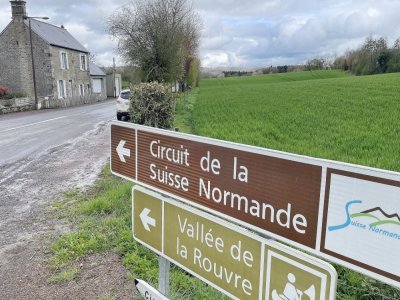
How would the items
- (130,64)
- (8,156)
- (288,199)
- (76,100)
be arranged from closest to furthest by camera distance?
1. (288,199)
2. (8,156)
3. (130,64)
4. (76,100)

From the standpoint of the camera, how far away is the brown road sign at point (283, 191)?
1178 mm

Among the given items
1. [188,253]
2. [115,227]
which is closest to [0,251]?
[115,227]

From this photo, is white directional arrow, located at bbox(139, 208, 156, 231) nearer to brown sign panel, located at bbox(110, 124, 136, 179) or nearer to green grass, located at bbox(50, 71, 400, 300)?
Result: brown sign panel, located at bbox(110, 124, 136, 179)

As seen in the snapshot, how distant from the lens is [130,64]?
27219 millimetres

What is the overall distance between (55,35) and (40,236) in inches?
1682

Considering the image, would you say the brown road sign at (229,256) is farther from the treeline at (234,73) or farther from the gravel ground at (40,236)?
the treeline at (234,73)

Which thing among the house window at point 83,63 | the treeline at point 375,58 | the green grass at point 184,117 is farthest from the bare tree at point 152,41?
the treeline at point 375,58

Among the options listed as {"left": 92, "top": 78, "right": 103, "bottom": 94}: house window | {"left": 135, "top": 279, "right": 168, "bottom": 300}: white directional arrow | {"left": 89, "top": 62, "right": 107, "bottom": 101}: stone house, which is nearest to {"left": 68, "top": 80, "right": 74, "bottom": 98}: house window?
{"left": 89, "top": 62, "right": 107, "bottom": 101}: stone house

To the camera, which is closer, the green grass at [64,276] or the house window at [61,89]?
the green grass at [64,276]

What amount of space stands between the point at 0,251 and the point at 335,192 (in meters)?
4.21

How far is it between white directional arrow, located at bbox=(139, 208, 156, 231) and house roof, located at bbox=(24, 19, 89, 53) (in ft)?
129

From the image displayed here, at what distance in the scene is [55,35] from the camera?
138 ft

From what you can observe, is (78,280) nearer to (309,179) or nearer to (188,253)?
(188,253)

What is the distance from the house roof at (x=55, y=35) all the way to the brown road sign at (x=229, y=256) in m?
39.6
